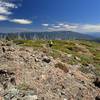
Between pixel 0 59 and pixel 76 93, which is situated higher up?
pixel 0 59

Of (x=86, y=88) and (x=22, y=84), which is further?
(x=86, y=88)

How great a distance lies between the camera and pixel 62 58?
37562 mm

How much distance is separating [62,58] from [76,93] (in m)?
14.3

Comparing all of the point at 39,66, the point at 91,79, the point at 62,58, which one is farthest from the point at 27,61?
the point at 62,58

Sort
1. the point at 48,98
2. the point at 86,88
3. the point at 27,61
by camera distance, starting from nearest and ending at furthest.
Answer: the point at 48,98 < the point at 86,88 < the point at 27,61

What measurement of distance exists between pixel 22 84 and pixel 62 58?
1663cm

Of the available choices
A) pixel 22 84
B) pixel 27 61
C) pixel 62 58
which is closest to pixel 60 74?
pixel 27 61

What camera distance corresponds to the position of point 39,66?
26828mm

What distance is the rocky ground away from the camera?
20.9 meters

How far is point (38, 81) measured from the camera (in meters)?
23.2

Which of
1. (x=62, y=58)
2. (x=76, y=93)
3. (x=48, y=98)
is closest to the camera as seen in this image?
(x=48, y=98)

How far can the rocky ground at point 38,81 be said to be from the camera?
20.9 metres

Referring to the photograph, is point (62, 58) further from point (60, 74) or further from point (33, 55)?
point (60, 74)

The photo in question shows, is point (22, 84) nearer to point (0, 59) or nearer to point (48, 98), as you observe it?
point (48, 98)
